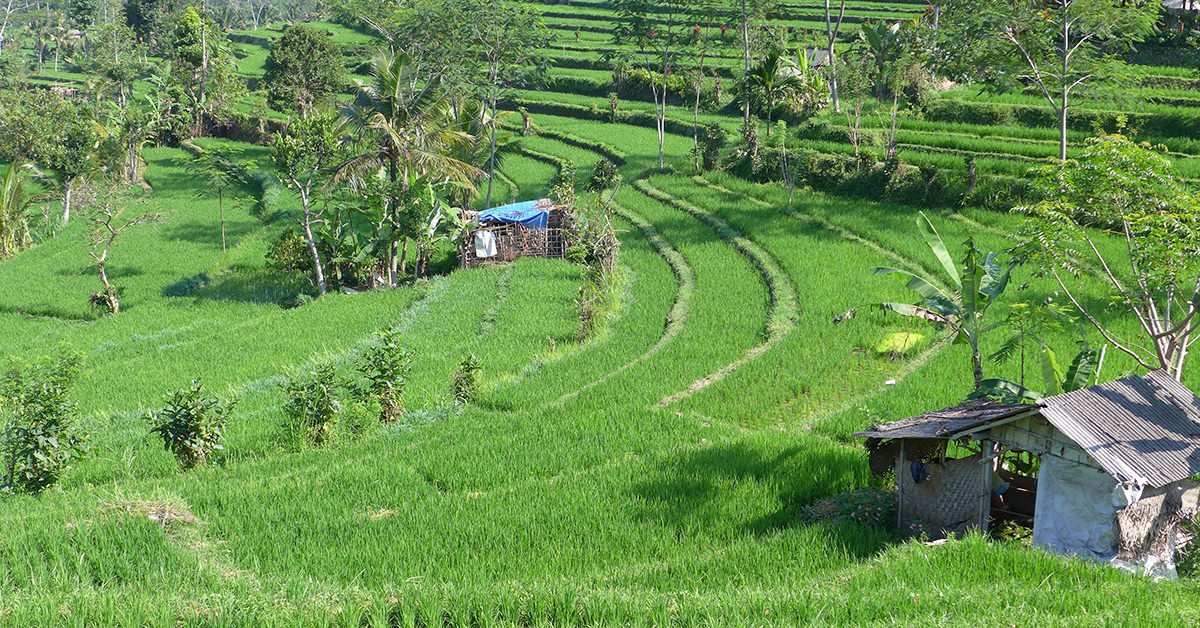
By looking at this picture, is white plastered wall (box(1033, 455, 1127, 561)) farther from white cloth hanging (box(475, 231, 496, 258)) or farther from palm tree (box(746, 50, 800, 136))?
palm tree (box(746, 50, 800, 136))

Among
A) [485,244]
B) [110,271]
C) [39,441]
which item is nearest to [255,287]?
[110,271]

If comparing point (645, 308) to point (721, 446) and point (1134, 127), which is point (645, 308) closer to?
point (721, 446)

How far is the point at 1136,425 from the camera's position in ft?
24.1

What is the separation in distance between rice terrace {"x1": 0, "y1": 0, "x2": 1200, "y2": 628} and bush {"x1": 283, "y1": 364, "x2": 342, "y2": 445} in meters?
0.05

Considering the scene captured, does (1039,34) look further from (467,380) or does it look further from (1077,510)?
(1077,510)

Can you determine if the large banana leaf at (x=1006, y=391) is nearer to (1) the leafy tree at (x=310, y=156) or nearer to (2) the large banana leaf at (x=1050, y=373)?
(2) the large banana leaf at (x=1050, y=373)

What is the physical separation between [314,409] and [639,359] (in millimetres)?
4868

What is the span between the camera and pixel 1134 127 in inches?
854

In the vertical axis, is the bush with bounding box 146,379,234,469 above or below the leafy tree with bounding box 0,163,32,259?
below

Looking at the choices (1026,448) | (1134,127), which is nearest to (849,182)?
(1134,127)

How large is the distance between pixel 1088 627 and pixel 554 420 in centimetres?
657

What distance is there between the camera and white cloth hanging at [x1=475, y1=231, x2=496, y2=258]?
21484mm

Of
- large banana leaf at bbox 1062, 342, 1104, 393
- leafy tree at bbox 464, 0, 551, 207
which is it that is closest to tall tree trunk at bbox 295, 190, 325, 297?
leafy tree at bbox 464, 0, 551, 207

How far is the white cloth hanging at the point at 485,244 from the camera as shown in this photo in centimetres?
2148
